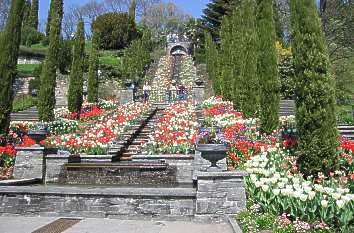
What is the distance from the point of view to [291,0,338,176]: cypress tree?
8070 millimetres

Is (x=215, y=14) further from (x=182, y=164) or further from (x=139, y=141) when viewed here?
(x=182, y=164)

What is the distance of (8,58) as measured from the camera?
14.5 m

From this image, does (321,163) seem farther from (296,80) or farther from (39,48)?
(39,48)

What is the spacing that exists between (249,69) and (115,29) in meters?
38.6

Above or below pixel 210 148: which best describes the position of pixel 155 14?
above

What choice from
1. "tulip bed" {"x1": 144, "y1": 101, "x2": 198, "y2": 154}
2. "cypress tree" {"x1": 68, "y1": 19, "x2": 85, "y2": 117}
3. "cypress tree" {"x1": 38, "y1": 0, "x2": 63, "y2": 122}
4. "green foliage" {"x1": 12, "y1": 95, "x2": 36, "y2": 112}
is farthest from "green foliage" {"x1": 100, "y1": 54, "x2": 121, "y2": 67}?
"tulip bed" {"x1": 144, "y1": 101, "x2": 198, "y2": 154}

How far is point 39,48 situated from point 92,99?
28892mm

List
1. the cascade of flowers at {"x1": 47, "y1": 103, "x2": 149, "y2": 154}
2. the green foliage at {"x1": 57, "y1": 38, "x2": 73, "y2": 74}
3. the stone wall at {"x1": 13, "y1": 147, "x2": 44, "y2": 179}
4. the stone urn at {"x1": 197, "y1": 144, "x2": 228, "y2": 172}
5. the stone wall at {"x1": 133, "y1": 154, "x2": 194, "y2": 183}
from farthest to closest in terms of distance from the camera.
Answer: the green foliage at {"x1": 57, "y1": 38, "x2": 73, "y2": 74} < the cascade of flowers at {"x1": 47, "y1": 103, "x2": 149, "y2": 154} < the stone wall at {"x1": 133, "y1": 154, "x2": 194, "y2": 183} < the stone wall at {"x1": 13, "y1": 147, "x2": 44, "y2": 179} < the stone urn at {"x1": 197, "y1": 144, "x2": 228, "y2": 172}

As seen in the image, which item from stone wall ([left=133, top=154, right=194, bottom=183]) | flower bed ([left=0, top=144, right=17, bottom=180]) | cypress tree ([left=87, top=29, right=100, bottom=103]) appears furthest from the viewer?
cypress tree ([left=87, top=29, right=100, bottom=103])

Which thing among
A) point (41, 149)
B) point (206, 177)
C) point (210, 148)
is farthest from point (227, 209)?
point (41, 149)

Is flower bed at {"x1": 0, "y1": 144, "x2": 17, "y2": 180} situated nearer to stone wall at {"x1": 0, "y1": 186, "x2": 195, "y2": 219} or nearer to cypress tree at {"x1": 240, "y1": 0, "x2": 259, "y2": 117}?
stone wall at {"x1": 0, "y1": 186, "x2": 195, "y2": 219}

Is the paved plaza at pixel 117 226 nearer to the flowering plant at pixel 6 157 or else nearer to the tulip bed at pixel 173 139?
the flowering plant at pixel 6 157

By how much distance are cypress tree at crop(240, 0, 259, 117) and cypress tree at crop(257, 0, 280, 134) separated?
1717mm

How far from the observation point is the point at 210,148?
7.38 m
